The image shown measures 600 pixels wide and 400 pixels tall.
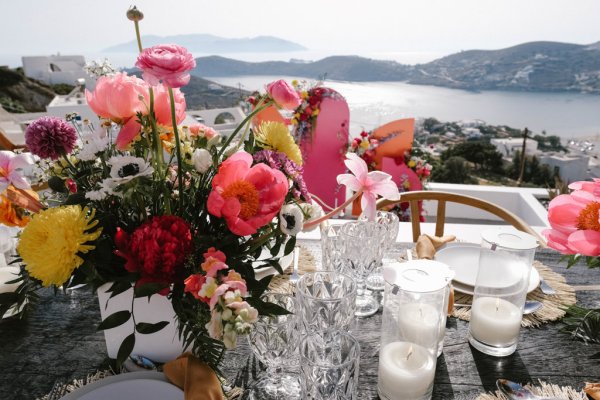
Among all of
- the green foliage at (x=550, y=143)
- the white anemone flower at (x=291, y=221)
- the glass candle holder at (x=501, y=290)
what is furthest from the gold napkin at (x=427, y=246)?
the green foliage at (x=550, y=143)

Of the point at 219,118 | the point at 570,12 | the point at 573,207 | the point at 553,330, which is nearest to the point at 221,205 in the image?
the point at 573,207

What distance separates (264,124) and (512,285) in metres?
0.56

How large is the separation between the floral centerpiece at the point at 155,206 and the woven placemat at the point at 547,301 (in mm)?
528

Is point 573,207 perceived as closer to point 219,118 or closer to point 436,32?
point 219,118

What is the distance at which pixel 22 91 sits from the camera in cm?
1634

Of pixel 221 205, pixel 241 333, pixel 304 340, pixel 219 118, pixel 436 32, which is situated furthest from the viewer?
pixel 436 32

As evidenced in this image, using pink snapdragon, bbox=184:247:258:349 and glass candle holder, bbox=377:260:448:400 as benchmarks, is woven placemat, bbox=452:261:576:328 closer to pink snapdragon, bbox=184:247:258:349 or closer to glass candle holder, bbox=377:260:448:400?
glass candle holder, bbox=377:260:448:400

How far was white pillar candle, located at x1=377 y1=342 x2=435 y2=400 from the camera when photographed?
69cm

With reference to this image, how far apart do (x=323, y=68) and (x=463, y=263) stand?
1273 cm

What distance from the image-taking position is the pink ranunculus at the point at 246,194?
0.53 meters

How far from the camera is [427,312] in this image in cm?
70

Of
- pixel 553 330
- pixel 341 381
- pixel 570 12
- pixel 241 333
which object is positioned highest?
pixel 570 12

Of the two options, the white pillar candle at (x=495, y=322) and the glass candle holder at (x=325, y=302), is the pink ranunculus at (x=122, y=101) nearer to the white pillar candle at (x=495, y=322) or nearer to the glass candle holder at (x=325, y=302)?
the glass candle holder at (x=325, y=302)

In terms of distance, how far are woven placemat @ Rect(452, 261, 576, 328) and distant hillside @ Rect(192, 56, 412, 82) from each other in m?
12.0
